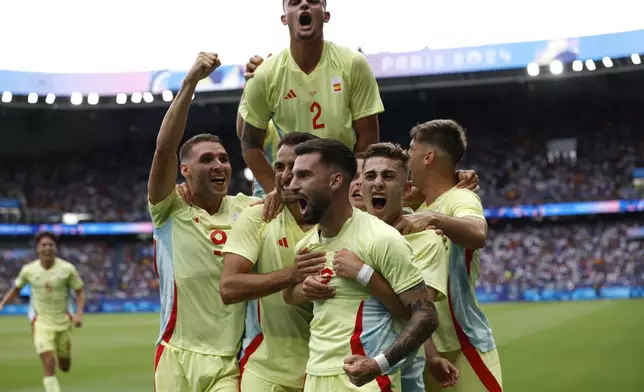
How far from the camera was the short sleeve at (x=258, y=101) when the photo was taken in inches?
214

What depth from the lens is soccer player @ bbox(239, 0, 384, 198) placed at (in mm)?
5395

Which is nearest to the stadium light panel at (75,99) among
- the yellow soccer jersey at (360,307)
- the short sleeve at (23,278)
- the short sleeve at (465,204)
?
the short sleeve at (23,278)

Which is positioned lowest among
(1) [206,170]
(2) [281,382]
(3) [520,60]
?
(2) [281,382]

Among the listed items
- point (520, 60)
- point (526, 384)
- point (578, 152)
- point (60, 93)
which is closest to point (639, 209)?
point (578, 152)

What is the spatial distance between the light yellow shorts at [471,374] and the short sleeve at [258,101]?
1.92 meters

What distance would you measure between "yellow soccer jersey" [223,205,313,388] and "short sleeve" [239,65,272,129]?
0.90 meters

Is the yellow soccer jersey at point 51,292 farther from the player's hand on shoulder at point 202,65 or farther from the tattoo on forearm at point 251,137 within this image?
the player's hand on shoulder at point 202,65

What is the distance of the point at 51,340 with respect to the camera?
13547 millimetres

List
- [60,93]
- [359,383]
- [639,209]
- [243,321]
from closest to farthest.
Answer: [359,383]
[243,321]
[639,209]
[60,93]

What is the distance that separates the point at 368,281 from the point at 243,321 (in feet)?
4.83

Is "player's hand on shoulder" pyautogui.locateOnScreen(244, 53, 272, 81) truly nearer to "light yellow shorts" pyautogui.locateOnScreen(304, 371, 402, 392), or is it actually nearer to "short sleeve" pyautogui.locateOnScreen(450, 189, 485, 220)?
"short sleeve" pyautogui.locateOnScreen(450, 189, 485, 220)

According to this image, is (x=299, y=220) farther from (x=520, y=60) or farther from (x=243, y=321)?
(x=520, y=60)

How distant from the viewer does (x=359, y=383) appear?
3768 millimetres

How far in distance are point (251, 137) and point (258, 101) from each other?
26 centimetres
